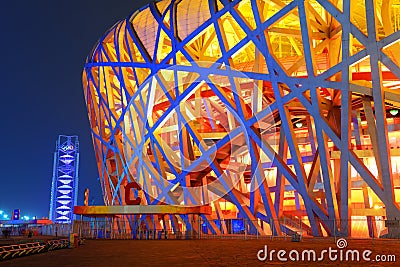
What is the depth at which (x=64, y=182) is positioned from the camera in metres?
77.4

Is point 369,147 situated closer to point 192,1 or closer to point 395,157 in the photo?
point 395,157

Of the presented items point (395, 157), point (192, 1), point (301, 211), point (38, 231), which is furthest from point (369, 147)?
point (38, 231)

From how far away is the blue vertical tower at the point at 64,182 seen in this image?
2982 inches

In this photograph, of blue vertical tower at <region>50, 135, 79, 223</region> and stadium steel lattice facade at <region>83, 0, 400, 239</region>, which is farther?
blue vertical tower at <region>50, 135, 79, 223</region>

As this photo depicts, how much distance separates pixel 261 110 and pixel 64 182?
58888 mm

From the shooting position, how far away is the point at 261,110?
25453 millimetres

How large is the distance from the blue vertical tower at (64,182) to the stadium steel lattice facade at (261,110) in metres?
39.4

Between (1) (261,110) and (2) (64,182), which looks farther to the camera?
(2) (64,182)

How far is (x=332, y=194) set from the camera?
21891 millimetres

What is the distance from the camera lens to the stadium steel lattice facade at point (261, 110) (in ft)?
71.9

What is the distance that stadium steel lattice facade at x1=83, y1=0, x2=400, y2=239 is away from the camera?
71.9ft

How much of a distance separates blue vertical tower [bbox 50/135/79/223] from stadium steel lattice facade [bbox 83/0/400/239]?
1551 inches

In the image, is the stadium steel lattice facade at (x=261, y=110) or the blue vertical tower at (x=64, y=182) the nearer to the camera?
the stadium steel lattice facade at (x=261, y=110)

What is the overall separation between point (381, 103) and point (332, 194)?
15.6 ft
